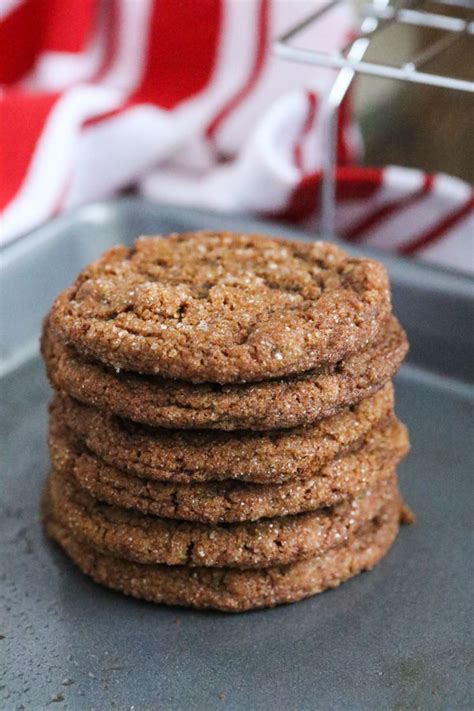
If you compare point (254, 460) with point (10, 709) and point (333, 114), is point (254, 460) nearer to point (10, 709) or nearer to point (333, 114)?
point (10, 709)

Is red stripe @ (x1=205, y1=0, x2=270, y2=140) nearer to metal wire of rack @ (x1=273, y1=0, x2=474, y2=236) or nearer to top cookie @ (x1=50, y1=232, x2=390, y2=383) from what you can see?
metal wire of rack @ (x1=273, y1=0, x2=474, y2=236)

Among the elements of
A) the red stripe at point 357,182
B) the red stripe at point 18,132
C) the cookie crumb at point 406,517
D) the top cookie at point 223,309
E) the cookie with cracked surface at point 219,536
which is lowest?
the cookie crumb at point 406,517

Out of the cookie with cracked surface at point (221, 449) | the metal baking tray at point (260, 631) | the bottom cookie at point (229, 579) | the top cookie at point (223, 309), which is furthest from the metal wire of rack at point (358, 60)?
the bottom cookie at point (229, 579)

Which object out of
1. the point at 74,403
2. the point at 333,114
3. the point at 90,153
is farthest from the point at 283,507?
the point at 90,153

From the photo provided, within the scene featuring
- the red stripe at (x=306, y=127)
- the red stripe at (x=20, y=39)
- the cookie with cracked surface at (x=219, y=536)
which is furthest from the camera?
the red stripe at (x=20, y=39)

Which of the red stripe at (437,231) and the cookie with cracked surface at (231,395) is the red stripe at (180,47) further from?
the cookie with cracked surface at (231,395)

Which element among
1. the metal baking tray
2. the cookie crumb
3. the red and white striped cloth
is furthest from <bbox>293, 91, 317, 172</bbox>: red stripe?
the cookie crumb

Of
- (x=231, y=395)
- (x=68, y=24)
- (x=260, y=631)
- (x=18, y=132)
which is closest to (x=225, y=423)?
(x=231, y=395)
